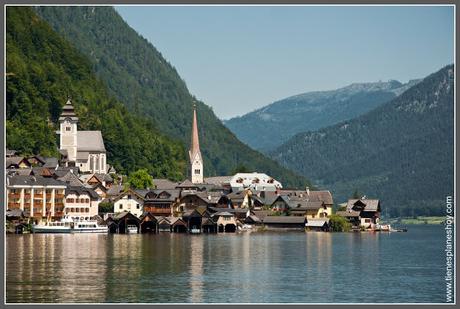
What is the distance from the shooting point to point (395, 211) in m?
194

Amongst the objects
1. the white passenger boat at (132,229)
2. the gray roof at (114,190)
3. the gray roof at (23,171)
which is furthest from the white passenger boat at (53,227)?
the gray roof at (114,190)

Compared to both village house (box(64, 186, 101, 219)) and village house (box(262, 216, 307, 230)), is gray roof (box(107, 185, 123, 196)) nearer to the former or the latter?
village house (box(64, 186, 101, 219))

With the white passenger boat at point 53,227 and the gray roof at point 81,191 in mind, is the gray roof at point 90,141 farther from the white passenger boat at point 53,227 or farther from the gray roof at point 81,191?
the white passenger boat at point 53,227

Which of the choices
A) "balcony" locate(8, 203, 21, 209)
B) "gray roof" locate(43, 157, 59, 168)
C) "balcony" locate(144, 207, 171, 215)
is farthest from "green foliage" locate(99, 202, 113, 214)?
"balcony" locate(8, 203, 21, 209)

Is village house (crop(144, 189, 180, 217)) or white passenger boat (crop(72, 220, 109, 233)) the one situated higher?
village house (crop(144, 189, 180, 217))

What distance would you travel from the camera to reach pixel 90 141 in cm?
12875

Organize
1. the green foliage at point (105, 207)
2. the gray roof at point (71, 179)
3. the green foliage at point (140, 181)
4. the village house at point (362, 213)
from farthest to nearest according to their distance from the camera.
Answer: the village house at point (362, 213) → the green foliage at point (140, 181) → the gray roof at point (71, 179) → the green foliage at point (105, 207)

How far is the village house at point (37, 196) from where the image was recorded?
93.7 metres

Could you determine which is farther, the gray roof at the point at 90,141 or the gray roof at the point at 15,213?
the gray roof at the point at 90,141

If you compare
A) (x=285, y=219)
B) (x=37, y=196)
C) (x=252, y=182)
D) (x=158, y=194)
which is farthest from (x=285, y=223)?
(x=252, y=182)

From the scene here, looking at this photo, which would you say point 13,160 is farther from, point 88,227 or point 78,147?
point 78,147

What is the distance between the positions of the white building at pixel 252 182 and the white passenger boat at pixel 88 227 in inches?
1520

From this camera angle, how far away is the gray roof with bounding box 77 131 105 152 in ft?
419

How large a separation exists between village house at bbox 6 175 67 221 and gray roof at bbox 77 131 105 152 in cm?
2710
